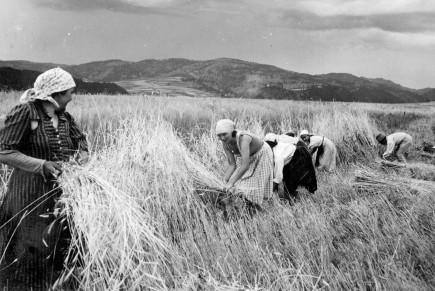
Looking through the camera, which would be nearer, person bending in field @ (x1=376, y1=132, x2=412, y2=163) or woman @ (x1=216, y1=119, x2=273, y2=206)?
woman @ (x1=216, y1=119, x2=273, y2=206)

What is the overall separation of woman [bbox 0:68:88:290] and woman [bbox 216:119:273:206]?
182 centimetres

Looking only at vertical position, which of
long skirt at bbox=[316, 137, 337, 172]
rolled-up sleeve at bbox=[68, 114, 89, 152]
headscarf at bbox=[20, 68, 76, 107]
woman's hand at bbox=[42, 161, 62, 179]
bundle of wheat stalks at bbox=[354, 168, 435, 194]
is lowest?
long skirt at bbox=[316, 137, 337, 172]

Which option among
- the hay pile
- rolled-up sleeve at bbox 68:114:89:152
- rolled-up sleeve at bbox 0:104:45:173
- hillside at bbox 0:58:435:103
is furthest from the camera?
hillside at bbox 0:58:435:103

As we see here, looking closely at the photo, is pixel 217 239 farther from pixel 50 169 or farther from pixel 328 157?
pixel 328 157

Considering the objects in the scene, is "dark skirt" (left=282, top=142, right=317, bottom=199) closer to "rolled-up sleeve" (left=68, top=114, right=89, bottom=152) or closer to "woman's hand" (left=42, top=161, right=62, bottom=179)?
"rolled-up sleeve" (left=68, top=114, right=89, bottom=152)

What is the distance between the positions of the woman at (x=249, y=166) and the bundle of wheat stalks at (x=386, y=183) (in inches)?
38.4

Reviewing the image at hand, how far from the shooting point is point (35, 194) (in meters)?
2.24

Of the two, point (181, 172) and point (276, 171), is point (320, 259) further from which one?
point (276, 171)

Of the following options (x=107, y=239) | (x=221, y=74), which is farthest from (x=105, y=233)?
(x=221, y=74)

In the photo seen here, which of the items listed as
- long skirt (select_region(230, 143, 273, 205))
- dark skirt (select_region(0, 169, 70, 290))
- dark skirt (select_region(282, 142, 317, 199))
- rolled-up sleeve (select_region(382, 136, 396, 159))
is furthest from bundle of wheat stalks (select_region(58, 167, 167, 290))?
rolled-up sleeve (select_region(382, 136, 396, 159))

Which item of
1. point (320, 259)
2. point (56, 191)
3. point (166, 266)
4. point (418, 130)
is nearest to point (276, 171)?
Answer: point (320, 259)

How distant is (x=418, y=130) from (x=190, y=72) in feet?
355

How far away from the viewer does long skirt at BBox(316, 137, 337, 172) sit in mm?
6238

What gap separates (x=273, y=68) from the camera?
121 metres
